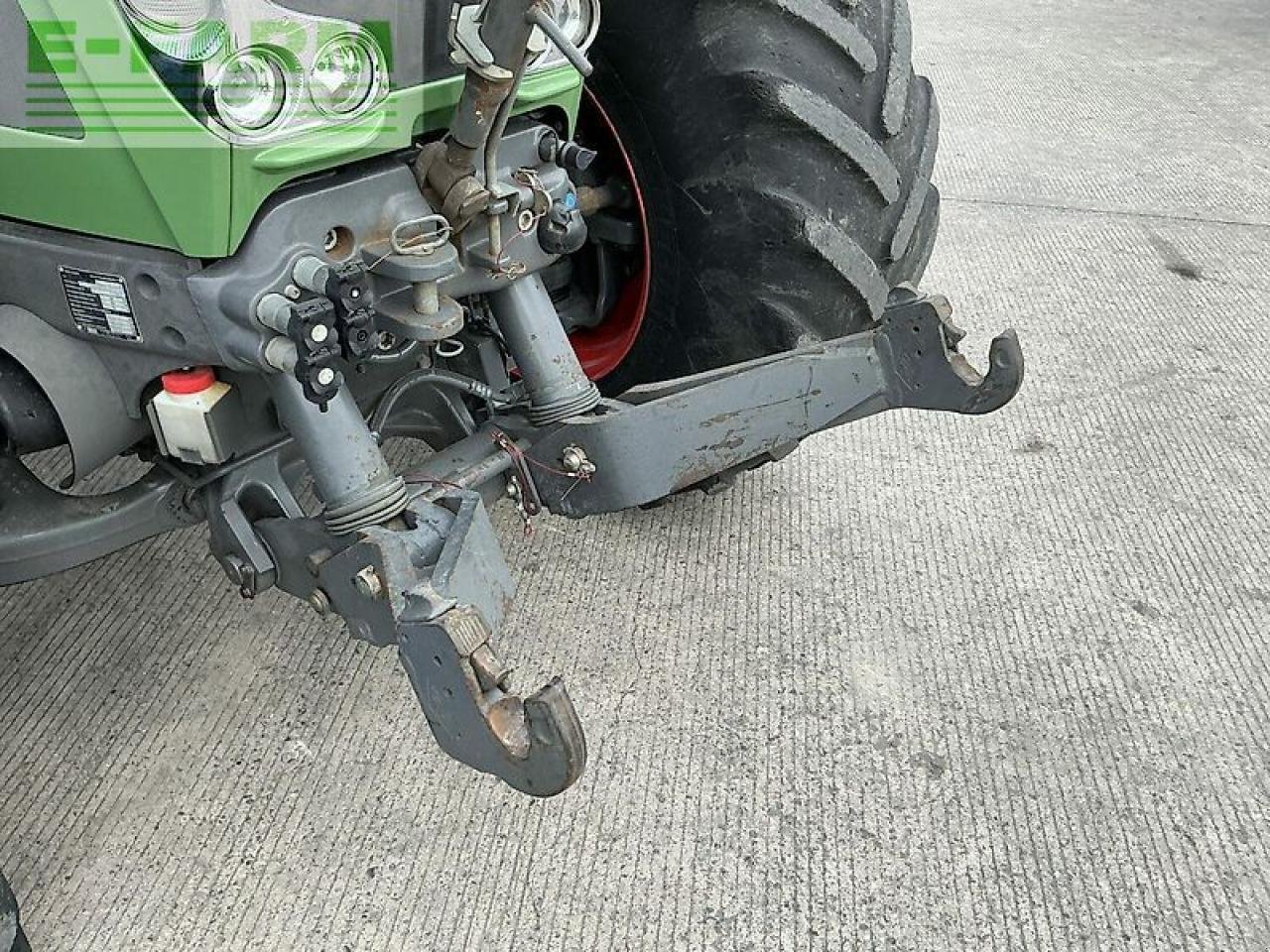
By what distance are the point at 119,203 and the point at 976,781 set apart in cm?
139

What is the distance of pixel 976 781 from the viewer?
1756 millimetres

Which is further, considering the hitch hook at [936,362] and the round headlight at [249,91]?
the hitch hook at [936,362]

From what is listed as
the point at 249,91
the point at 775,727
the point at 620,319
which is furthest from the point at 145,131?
the point at 775,727

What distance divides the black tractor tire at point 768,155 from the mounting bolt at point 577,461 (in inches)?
16.2

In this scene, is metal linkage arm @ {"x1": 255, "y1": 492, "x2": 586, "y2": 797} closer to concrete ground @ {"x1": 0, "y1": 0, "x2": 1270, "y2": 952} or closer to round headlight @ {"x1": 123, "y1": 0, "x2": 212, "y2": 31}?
concrete ground @ {"x1": 0, "y1": 0, "x2": 1270, "y2": 952}

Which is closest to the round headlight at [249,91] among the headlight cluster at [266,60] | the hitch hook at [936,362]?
the headlight cluster at [266,60]

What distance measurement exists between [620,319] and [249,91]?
98 centimetres

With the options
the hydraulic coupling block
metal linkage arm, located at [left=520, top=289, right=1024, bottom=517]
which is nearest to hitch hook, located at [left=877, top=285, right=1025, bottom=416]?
metal linkage arm, located at [left=520, top=289, right=1024, bottom=517]

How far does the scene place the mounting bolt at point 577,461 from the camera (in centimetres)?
162

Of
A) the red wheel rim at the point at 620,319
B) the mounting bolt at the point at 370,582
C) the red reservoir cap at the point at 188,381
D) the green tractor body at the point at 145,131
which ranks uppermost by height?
the green tractor body at the point at 145,131

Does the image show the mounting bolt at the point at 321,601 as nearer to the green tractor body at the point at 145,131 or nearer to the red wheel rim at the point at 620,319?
the green tractor body at the point at 145,131

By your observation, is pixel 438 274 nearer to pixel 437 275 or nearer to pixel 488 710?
pixel 437 275

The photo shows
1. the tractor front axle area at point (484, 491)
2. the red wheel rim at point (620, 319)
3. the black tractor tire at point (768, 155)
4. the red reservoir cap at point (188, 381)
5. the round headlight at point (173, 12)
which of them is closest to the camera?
the round headlight at point (173, 12)

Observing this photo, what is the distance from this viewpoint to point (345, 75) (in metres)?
1.28
